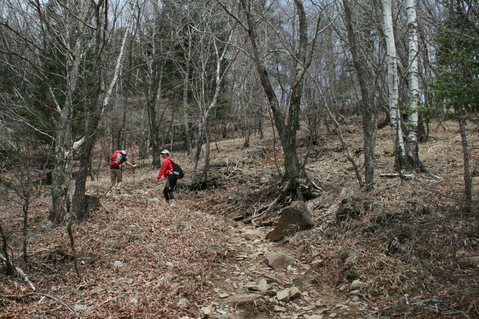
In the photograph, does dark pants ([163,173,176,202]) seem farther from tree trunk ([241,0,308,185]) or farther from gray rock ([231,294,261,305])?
gray rock ([231,294,261,305])

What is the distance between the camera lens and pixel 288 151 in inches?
335

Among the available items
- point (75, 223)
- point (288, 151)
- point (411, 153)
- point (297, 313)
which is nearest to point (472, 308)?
point (297, 313)

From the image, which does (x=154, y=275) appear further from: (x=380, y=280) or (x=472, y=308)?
(x=472, y=308)

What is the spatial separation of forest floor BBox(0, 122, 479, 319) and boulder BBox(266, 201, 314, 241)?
157 millimetres

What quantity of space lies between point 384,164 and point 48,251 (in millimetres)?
9147

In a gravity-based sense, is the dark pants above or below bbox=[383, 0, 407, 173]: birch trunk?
below

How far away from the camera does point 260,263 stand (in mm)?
5555

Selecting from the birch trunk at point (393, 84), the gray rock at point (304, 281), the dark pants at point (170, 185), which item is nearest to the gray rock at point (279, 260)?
the gray rock at point (304, 281)

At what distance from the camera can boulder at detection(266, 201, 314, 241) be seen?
260 inches

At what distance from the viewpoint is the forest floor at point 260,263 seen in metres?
3.69

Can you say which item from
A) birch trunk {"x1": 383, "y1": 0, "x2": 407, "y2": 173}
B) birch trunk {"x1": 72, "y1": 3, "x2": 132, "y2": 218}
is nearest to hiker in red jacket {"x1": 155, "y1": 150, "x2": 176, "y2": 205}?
Answer: birch trunk {"x1": 72, "y1": 3, "x2": 132, "y2": 218}

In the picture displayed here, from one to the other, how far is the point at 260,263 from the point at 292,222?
1.37 metres

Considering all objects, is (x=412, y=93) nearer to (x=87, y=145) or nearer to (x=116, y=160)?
(x=87, y=145)

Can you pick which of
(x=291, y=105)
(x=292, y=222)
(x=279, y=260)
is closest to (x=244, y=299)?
(x=279, y=260)
